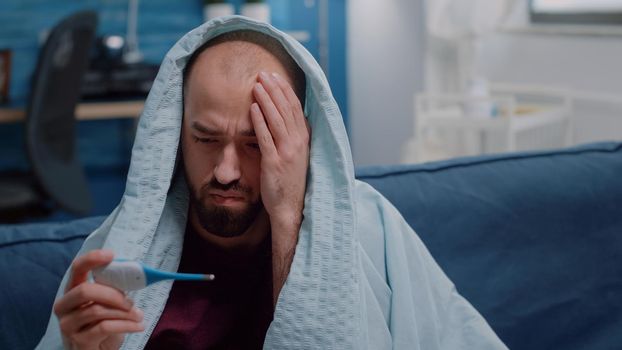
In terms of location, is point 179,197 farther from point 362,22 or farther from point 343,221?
point 362,22

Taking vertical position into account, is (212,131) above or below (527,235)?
above

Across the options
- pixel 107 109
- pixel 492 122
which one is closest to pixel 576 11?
pixel 492 122

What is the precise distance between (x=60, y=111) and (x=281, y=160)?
2.15 metres

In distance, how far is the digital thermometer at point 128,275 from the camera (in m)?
0.92

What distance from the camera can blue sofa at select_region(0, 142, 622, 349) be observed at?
1504 millimetres

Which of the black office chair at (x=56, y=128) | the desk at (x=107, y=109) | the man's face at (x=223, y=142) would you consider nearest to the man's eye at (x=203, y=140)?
the man's face at (x=223, y=142)

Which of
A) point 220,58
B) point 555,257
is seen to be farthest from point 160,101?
point 555,257

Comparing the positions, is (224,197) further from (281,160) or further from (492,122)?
(492,122)

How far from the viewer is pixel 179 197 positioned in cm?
126

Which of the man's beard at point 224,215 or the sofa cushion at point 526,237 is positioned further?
the sofa cushion at point 526,237

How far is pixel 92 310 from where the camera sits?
0.95 m

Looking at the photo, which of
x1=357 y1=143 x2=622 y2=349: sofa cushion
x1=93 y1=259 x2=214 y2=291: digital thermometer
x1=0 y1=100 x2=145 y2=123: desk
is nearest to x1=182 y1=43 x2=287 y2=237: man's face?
x1=93 y1=259 x2=214 y2=291: digital thermometer

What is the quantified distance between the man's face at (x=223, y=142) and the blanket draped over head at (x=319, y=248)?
38 mm

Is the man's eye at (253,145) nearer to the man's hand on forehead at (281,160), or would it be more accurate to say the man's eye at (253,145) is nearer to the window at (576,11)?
the man's hand on forehead at (281,160)
